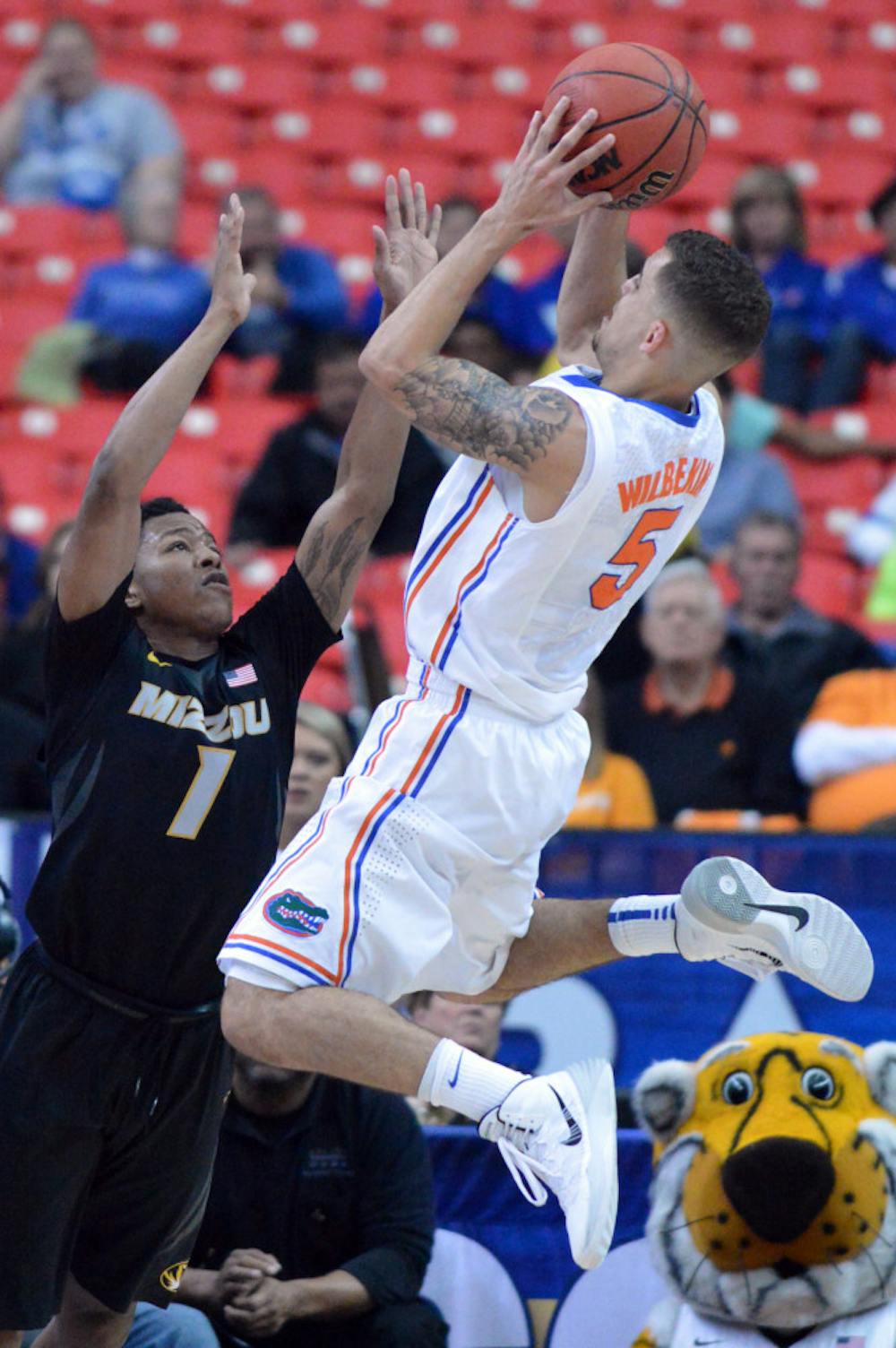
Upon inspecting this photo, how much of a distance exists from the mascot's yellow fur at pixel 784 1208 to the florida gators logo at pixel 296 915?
1274 millimetres

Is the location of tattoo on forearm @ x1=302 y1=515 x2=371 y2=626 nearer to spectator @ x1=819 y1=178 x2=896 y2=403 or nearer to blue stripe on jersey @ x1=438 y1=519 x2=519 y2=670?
blue stripe on jersey @ x1=438 y1=519 x2=519 y2=670

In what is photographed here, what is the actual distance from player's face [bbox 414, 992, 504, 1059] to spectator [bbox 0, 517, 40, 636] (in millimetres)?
3404

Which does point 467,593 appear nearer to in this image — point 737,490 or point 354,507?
point 354,507

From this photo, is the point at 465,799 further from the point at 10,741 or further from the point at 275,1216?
the point at 10,741

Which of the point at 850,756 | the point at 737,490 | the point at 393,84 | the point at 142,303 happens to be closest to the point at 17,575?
the point at 142,303

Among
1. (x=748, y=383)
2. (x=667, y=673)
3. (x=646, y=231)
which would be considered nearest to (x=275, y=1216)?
(x=667, y=673)

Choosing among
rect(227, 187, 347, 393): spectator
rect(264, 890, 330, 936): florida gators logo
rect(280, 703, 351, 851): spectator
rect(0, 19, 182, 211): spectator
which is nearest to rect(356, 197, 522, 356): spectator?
rect(227, 187, 347, 393): spectator

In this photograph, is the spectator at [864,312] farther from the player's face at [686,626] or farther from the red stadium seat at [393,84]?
the player's face at [686,626]

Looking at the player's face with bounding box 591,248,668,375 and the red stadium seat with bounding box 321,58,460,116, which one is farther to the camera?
the red stadium seat with bounding box 321,58,460,116

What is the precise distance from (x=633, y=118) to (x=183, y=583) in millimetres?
1342

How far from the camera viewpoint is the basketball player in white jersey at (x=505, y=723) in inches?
149

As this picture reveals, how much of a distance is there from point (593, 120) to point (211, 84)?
341 inches

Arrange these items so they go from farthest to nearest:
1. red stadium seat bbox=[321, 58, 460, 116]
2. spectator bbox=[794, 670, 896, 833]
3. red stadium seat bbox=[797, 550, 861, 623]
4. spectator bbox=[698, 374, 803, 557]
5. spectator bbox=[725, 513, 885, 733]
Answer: red stadium seat bbox=[321, 58, 460, 116] → red stadium seat bbox=[797, 550, 861, 623] → spectator bbox=[698, 374, 803, 557] → spectator bbox=[725, 513, 885, 733] → spectator bbox=[794, 670, 896, 833]

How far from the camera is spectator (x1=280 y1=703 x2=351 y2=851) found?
5.93 metres
